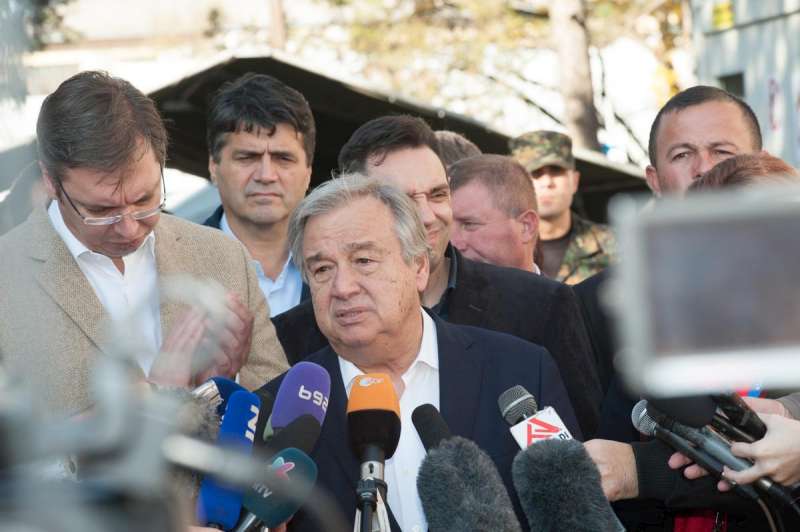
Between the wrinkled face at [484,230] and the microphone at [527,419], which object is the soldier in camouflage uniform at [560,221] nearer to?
the wrinkled face at [484,230]

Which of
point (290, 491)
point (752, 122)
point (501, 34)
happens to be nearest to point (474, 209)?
point (752, 122)

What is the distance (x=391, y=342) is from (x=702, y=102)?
1836 millimetres

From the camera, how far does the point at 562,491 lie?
2.79 metres

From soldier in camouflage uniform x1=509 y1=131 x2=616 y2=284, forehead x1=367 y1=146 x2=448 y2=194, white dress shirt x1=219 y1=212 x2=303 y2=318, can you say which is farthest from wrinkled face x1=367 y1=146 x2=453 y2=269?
soldier in camouflage uniform x1=509 y1=131 x2=616 y2=284

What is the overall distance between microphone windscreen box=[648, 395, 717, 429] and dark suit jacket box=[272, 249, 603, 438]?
4.95 ft

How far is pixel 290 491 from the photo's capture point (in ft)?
3.71

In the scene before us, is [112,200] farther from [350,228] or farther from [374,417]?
[374,417]

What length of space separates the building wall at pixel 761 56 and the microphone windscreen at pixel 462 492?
816 cm

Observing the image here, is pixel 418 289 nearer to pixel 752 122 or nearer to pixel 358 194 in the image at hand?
pixel 358 194

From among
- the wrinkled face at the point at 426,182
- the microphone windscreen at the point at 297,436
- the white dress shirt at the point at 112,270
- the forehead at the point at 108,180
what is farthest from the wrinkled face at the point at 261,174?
the microphone windscreen at the point at 297,436

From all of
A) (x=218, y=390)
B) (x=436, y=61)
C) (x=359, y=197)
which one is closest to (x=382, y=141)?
(x=359, y=197)

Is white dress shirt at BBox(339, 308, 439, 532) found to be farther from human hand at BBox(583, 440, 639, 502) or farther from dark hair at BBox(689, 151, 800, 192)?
dark hair at BBox(689, 151, 800, 192)

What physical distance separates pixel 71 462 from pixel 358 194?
187 centimetres

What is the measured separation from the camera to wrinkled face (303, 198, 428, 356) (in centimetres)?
365
